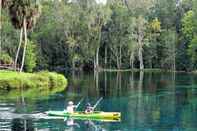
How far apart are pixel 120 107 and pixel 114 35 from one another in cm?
7540

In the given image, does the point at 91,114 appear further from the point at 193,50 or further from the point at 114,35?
the point at 114,35

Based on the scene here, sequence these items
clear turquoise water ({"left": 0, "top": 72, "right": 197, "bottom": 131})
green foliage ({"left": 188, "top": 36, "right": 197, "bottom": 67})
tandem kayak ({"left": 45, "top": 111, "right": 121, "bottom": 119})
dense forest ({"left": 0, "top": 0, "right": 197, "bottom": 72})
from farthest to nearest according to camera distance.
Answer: green foliage ({"left": 188, "top": 36, "right": 197, "bottom": 67}), dense forest ({"left": 0, "top": 0, "right": 197, "bottom": 72}), tandem kayak ({"left": 45, "top": 111, "right": 121, "bottom": 119}), clear turquoise water ({"left": 0, "top": 72, "right": 197, "bottom": 131})

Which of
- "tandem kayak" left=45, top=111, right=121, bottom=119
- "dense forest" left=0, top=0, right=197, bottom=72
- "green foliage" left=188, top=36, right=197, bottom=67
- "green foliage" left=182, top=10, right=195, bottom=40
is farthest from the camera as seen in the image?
"green foliage" left=182, top=10, right=195, bottom=40

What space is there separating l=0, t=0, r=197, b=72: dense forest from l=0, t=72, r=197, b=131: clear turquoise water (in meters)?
42.5

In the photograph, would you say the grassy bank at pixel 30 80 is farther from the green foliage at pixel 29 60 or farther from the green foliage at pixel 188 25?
the green foliage at pixel 188 25

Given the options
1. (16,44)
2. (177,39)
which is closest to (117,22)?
(177,39)

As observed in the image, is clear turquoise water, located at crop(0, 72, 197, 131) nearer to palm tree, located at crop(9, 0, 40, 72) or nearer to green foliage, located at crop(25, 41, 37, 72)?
palm tree, located at crop(9, 0, 40, 72)

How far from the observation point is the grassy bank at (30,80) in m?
66.9

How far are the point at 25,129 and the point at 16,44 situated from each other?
7014 cm

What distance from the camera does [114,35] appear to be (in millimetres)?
126000

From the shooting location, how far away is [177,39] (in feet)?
422

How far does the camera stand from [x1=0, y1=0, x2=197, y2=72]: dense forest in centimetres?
11812

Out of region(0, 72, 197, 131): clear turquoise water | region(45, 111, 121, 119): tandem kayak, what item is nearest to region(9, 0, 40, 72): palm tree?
region(0, 72, 197, 131): clear turquoise water

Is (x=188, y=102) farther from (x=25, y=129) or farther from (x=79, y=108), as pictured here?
(x=25, y=129)
